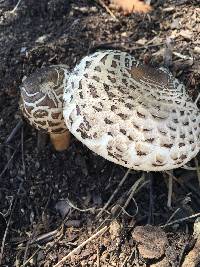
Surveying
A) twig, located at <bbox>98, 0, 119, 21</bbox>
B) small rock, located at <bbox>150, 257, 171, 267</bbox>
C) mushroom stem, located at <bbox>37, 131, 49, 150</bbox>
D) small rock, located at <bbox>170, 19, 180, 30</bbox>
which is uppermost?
twig, located at <bbox>98, 0, 119, 21</bbox>

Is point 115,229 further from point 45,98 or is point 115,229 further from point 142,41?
point 142,41

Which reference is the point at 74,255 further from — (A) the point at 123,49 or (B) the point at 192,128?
(A) the point at 123,49

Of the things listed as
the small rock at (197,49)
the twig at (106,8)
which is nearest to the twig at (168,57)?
the small rock at (197,49)

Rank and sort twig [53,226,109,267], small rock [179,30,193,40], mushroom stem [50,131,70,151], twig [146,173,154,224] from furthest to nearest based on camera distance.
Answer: small rock [179,30,193,40], mushroom stem [50,131,70,151], twig [146,173,154,224], twig [53,226,109,267]

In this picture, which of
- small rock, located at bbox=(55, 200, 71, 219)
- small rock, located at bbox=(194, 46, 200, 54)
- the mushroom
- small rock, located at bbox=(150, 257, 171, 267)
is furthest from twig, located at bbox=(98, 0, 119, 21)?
small rock, located at bbox=(150, 257, 171, 267)

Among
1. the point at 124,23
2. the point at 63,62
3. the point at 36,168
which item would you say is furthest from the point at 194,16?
the point at 36,168

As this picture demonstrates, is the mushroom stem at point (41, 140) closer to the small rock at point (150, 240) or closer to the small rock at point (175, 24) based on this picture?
the small rock at point (150, 240)

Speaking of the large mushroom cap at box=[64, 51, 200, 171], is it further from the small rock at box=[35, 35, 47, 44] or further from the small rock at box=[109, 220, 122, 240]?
the small rock at box=[35, 35, 47, 44]

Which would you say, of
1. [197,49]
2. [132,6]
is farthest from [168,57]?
[132,6]
